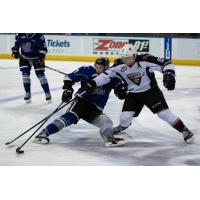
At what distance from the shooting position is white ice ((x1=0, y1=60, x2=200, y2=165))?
2818 millimetres

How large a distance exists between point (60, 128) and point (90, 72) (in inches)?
15.7

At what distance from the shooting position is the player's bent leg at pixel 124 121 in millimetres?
3100

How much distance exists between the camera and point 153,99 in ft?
9.95

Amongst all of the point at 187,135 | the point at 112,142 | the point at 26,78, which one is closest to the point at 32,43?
the point at 26,78

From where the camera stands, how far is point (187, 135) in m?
3.07

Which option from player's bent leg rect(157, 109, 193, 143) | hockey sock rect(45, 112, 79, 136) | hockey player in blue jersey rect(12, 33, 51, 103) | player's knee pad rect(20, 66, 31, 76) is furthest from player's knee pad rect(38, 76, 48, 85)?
player's bent leg rect(157, 109, 193, 143)

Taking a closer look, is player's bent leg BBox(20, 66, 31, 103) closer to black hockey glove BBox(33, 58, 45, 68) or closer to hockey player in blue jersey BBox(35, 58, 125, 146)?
black hockey glove BBox(33, 58, 45, 68)

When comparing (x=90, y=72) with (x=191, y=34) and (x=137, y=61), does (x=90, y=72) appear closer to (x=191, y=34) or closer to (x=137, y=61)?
(x=137, y=61)

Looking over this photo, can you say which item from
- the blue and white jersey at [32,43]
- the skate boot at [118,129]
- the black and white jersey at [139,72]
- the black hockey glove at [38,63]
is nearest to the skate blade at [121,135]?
the skate boot at [118,129]

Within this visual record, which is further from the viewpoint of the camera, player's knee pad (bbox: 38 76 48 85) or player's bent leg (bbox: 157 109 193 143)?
player's knee pad (bbox: 38 76 48 85)

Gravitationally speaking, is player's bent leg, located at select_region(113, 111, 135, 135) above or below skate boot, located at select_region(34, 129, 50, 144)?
above

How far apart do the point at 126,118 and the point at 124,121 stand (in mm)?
28

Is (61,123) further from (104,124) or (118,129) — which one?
(118,129)
